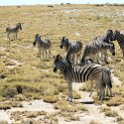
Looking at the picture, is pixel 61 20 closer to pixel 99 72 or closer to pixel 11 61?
pixel 11 61

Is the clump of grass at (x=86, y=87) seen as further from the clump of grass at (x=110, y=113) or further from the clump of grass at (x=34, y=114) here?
the clump of grass at (x=34, y=114)

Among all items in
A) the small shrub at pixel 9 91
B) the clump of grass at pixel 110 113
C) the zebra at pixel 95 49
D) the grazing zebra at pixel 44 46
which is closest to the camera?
the clump of grass at pixel 110 113

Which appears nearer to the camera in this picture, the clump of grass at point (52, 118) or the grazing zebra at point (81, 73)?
the clump of grass at point (52, 118)

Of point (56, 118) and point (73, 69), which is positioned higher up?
point (73, 69)

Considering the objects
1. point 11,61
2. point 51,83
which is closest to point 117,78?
point 51,83

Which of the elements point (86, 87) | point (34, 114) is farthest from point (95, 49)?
point (34, 114)

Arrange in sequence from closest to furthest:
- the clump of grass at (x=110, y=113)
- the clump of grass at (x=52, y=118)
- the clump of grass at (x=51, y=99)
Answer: the clump of grass at (x=52, y=118) < the clump of grass at (x=110, y=113) < the clump of grass at (x=51, y=99)

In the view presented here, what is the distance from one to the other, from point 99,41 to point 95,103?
35.8 feet

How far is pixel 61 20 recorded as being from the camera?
70188 millimetres

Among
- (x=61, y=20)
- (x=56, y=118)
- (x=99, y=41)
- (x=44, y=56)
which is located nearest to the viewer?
(x=56, y=118)

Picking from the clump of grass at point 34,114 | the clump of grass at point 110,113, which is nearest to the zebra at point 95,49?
the clump of grass at point 110,113

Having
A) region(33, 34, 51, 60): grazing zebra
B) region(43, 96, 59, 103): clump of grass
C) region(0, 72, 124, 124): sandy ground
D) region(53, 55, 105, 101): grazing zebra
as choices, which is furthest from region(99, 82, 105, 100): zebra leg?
region(33, 34, 51, 60): grazing zebra

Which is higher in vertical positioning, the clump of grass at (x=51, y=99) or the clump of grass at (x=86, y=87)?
the clump of grass at (x=86, y=87)

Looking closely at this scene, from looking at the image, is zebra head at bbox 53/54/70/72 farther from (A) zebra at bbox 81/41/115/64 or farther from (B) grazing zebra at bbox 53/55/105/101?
(A) zebra at bbox 81/41/115/64
